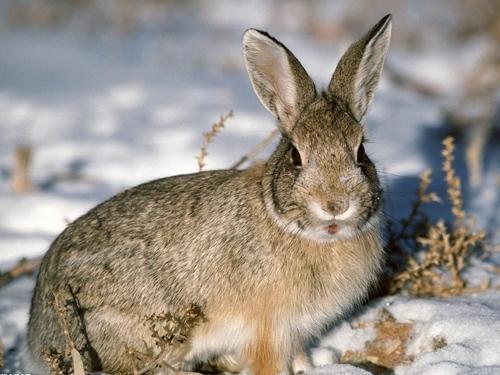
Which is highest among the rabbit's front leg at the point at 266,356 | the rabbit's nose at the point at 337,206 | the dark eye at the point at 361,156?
the dark eye at the point at 361,156

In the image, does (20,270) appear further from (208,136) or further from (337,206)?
(337,206)

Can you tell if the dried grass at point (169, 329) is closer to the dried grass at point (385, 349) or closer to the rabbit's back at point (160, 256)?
the rabbit's back at point (160, 256)

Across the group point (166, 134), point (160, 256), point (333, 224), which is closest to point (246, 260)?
point (160, 256)

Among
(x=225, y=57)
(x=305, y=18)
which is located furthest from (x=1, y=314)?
(x=305, y=18)

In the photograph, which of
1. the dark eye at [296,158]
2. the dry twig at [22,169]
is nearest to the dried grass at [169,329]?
the dark eye at [296,158]

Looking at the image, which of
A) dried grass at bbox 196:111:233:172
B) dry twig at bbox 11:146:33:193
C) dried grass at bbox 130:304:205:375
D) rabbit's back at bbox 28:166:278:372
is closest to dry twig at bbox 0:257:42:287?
rabbit's back at bbox 28:166:278:372

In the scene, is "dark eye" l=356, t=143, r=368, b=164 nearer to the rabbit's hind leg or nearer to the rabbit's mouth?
the rabbit's mouth

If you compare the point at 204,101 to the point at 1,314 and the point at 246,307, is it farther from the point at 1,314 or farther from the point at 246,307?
the point at 246,307
